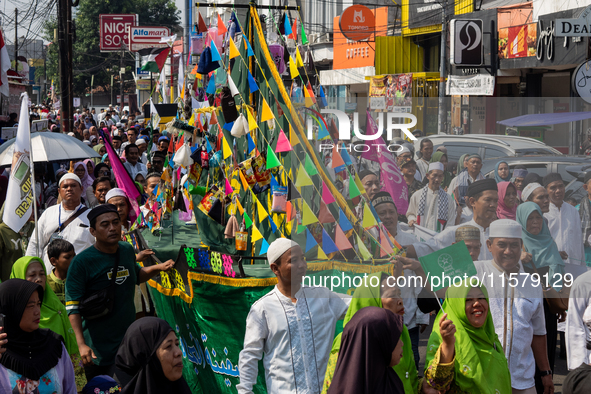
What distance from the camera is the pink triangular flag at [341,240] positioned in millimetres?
4582

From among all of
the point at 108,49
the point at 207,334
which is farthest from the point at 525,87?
the point at 108,49

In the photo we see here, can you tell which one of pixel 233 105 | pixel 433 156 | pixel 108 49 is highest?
pixel 108 49

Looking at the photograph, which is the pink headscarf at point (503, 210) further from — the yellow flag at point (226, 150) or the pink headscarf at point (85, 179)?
the pink headscarf at point (85, 179)

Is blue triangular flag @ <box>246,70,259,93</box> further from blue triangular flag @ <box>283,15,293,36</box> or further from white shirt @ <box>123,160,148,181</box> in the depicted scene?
white shirt @ <box>123,160,148,181</box>

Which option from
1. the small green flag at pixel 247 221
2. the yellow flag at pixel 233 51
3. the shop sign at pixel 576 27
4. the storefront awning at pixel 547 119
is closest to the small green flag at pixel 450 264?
the small green flag at pixel 247 221

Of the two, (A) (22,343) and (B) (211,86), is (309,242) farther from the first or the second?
(B) (211,86)

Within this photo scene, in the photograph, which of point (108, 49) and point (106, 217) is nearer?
point (106, 217)

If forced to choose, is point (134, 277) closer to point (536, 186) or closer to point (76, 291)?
point (76, 291)

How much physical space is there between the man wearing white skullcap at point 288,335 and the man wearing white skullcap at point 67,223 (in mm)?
2590

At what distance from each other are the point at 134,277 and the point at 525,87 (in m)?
18.5

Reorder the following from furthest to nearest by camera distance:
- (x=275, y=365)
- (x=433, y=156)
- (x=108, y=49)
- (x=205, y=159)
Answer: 1. (x=108, y=49)
2. (x=205, y=159)
3. (x=433, y=156)
4. (x=275, y=365)

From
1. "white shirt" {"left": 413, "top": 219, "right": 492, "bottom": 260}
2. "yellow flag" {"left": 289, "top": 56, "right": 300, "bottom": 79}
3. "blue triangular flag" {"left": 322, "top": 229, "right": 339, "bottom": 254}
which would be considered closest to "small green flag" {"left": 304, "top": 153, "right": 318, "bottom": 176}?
"blue triangular flag" {"left": 322, "top": 229, "right": 339, "bottom": 254}

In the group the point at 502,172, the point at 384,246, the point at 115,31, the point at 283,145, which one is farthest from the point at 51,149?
the point at 115,31

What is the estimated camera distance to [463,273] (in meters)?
3.78
